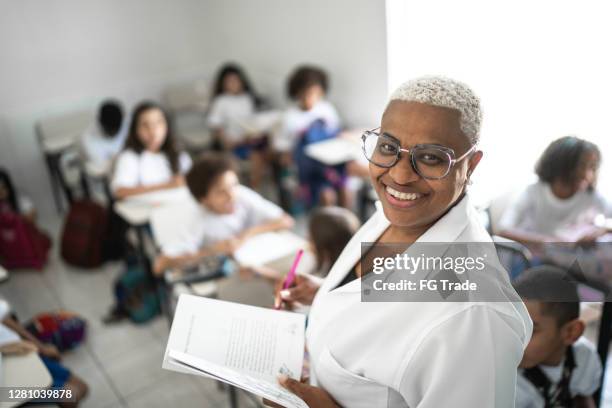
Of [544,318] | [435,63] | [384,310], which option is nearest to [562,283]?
[544,318]

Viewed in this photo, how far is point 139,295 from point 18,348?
124cm

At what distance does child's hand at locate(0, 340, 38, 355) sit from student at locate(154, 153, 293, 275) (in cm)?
66

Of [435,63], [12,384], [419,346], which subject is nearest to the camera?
[419,346]

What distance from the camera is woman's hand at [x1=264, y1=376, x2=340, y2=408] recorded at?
117 centimetres

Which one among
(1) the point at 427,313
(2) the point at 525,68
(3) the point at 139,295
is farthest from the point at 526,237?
(3) the point at 139,295

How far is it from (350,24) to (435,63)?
4.40 feet

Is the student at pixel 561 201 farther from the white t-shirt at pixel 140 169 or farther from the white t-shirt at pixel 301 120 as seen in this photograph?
the white t-shirt at pixel 140 169

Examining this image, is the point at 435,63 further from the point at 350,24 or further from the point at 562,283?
the point at 562,283

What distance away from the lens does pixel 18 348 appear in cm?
196

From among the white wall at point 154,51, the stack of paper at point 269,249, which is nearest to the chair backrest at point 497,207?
the stack of paper at point 269,249

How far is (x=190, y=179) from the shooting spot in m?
2.67

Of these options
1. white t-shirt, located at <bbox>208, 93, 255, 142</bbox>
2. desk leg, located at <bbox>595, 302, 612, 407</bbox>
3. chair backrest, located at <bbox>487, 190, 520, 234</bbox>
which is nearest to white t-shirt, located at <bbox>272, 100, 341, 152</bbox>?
white t-shirt, located at <bbox>208, 93, 255, 142</bbox>

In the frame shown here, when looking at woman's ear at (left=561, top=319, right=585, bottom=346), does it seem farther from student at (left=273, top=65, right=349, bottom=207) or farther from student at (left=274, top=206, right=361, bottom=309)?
student at (left=273, top=65, right=349, bottom=207)

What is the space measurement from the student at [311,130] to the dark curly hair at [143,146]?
977 millimetres
